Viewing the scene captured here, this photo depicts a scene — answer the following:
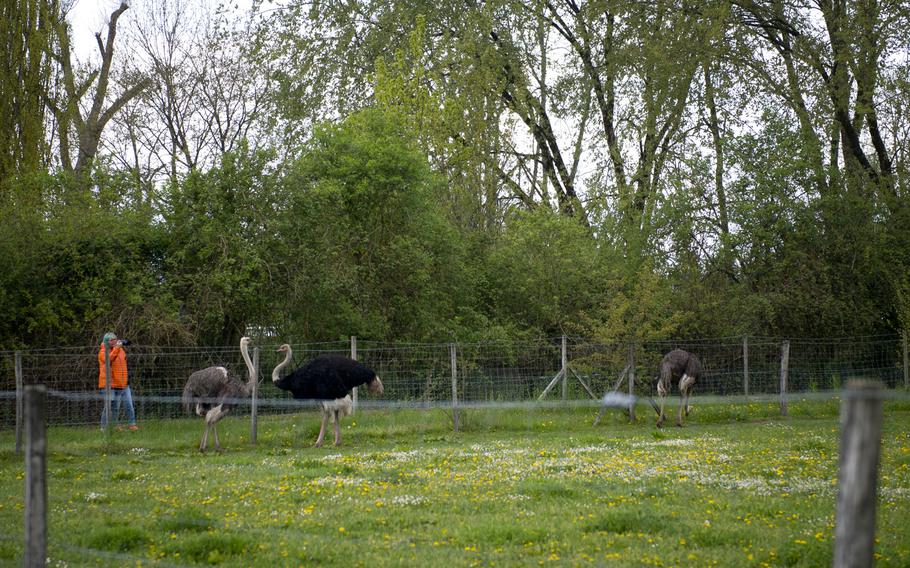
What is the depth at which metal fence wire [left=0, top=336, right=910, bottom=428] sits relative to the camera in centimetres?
1858

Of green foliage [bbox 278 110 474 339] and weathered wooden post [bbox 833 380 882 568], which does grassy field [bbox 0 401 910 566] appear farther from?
green foliage [bbox 278 110 474 339]

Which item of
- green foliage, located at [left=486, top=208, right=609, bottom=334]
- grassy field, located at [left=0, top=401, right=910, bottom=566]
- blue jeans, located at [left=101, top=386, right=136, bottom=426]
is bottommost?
grassy field, located at [left=0, top=401, right=910, bottom=566]

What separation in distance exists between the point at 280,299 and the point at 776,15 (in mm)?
19126

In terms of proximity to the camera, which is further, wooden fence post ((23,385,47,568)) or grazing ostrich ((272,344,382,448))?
grazing ostrich ((272,344,382,448))

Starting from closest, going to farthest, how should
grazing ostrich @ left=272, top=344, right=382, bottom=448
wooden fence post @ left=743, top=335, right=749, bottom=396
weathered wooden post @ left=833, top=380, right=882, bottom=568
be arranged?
weathered wooden post @ left=833, top=380, right=882, bottom=568
grazing ostrich @ left=272, top=344, right=382, bottom=448
wooden fence post @ left=743, top=335, right=749, bottom=396

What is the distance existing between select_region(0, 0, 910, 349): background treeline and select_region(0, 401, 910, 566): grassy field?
17.8ft

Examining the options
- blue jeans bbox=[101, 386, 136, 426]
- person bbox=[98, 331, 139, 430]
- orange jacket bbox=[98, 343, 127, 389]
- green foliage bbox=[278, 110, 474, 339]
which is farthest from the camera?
green foliage bbox=[278, 110, 474, 339]

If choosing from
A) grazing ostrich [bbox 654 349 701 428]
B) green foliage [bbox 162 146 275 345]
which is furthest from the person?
grazing ostrich [bbox 654 349 701 428]

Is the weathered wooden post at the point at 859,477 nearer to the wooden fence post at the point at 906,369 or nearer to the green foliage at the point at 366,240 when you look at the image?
the green foliage at the point at 366,240

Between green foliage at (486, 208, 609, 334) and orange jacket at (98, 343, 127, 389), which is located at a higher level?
green foliage at (486, 208, 609, 334)

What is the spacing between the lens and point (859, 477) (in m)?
3.71

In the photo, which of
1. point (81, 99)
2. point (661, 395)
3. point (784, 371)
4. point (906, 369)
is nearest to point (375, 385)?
point (661, 395)

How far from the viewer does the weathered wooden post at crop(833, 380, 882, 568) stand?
369cm

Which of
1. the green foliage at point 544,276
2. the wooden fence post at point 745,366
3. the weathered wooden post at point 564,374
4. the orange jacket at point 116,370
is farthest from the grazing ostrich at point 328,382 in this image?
the green foliage at point 544,276
